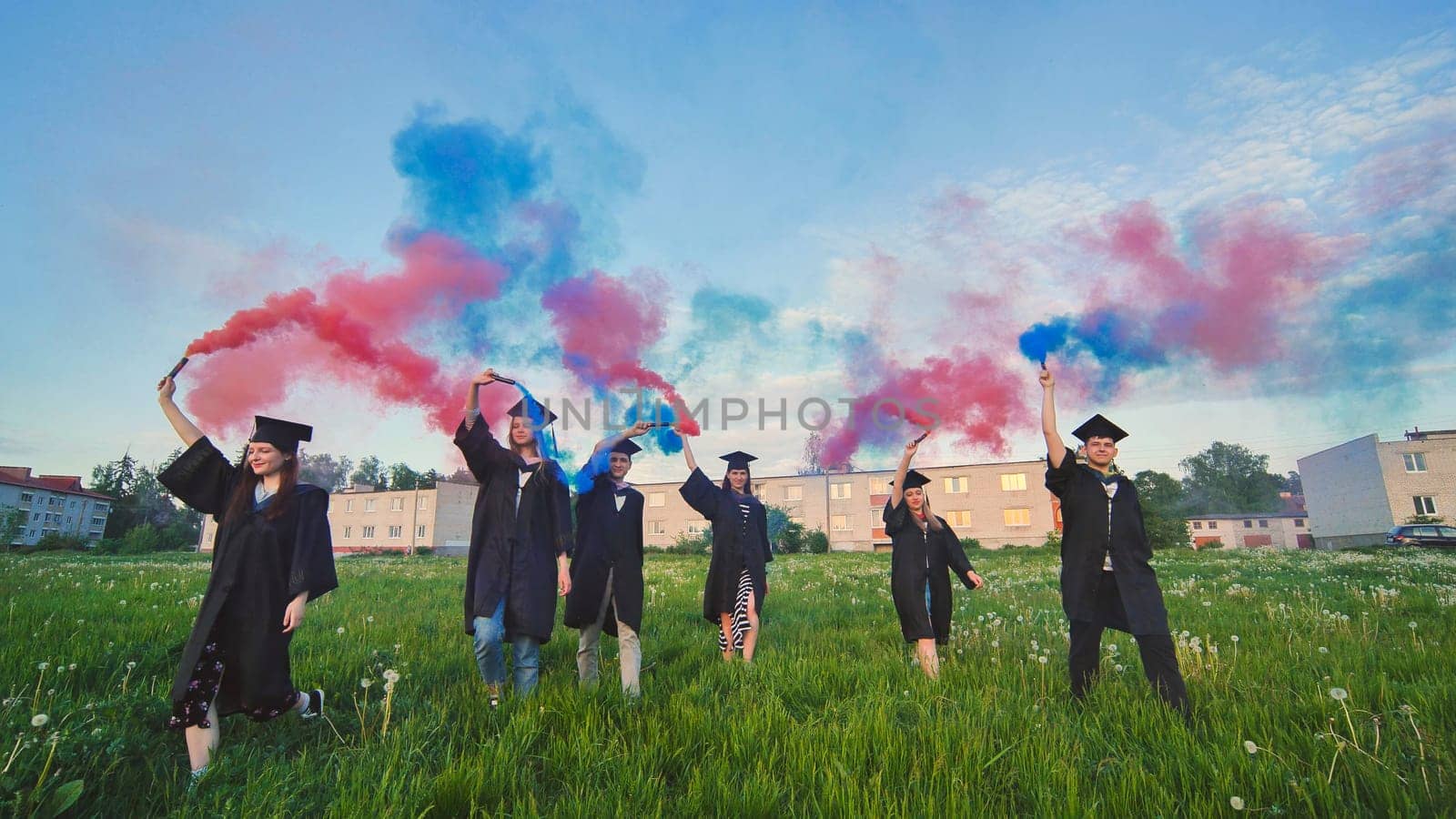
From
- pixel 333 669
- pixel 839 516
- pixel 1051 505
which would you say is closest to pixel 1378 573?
pixel 333 669

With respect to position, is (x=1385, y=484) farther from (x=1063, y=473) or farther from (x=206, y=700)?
(x=206, y=700)

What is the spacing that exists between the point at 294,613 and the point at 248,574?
43 centimetres

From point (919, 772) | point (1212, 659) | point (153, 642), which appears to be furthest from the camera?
point (153, 642)

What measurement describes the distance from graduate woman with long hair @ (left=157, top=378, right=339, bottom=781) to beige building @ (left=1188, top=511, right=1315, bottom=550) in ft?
389

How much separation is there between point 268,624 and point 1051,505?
228 feet

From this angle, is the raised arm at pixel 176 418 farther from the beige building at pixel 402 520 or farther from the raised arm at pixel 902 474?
the beige building at pixel 402 520

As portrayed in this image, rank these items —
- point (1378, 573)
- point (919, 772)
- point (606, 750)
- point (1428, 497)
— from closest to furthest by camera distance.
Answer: point (919, 772) < point (606, 750) < point (1378, 573) < point (1428, 497)

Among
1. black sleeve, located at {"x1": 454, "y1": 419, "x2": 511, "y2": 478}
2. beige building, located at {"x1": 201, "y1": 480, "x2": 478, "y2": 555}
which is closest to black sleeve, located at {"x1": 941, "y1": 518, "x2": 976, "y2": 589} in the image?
black sleeve, located at {"x1": 454, "y1": 419, "x2": 511, "y2": 478}

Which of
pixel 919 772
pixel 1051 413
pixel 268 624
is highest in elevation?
pixel 1051 413

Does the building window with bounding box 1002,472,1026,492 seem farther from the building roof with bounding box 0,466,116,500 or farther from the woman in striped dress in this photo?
the building roof with bounding box 0,466,116,500

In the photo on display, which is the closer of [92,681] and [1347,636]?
[92,681]

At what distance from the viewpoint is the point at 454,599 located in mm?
13648

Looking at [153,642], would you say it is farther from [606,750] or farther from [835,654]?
[835,654]

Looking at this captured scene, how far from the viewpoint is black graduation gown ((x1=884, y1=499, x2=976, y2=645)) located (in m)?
7.55
